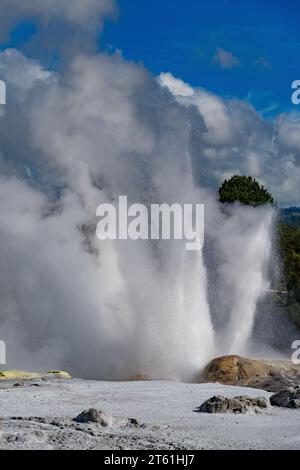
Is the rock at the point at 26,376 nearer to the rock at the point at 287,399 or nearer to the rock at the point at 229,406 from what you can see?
the rock at the point at 229,406

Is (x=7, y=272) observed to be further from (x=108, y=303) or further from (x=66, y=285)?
(x=108, y=303)

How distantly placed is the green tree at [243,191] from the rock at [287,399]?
103 ft

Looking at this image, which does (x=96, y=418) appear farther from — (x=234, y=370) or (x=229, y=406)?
(x=234, y=370)

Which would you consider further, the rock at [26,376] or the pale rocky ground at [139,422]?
the rock at [26,376]

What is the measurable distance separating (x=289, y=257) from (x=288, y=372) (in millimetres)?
17149

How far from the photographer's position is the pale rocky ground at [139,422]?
732 centimetres

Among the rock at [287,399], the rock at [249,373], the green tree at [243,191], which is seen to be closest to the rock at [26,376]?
the rock at [249,373]

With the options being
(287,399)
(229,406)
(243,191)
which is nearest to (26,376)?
(229,406)

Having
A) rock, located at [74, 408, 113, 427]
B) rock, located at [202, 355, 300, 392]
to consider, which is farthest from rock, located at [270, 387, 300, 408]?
rock, located at [202, 355, 300, 392]

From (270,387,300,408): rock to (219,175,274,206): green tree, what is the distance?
31460mm

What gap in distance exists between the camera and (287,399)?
33.3 feet

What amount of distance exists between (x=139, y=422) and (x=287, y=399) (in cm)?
288

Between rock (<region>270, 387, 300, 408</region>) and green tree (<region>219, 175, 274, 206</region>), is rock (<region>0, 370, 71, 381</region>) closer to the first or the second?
rock (<region>270, 387, 300, 408</region>)

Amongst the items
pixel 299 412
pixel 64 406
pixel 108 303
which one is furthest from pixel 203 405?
pixel 108 303
